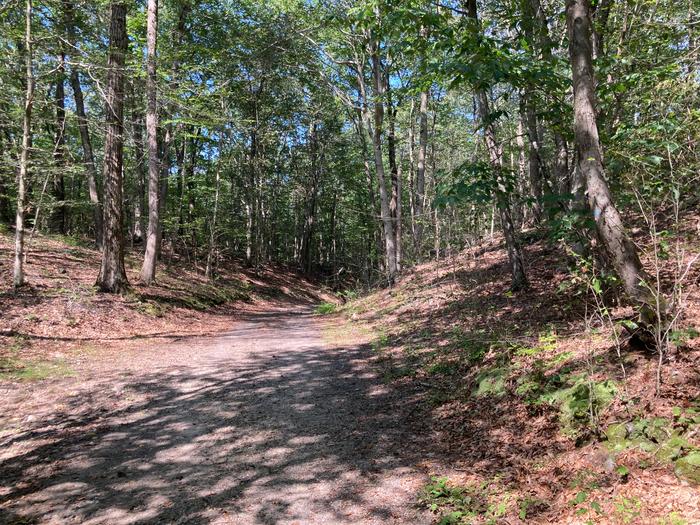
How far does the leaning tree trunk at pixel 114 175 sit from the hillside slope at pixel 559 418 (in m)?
8.53

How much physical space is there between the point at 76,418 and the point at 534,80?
7227mm

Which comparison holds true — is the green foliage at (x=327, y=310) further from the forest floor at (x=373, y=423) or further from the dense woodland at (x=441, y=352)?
the forest floor at (x=373, y=423)

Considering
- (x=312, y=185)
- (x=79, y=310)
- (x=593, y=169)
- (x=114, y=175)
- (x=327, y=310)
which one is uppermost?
(x=312, y=185)

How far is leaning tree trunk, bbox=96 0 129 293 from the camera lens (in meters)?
11.3

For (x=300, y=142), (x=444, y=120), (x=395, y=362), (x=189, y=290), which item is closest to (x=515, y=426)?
(x=395, y=362)

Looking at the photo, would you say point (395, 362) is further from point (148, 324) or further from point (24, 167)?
point (24, 167)

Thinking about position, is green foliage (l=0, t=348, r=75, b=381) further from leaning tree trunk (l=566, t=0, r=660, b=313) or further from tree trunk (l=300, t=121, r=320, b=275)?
tree trunk (l=300, t=121, r=320, b=275)

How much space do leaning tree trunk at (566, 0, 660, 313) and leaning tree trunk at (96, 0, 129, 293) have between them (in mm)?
10874

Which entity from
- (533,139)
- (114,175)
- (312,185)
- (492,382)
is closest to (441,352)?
(492,382)

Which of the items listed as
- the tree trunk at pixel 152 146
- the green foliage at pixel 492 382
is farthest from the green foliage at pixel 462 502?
the tree trunk at pixel 152 146

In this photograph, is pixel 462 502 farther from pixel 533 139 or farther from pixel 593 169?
pixel 533 139

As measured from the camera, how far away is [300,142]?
33.1 meters

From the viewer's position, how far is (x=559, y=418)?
400 cm

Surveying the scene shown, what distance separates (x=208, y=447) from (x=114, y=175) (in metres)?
9.67
